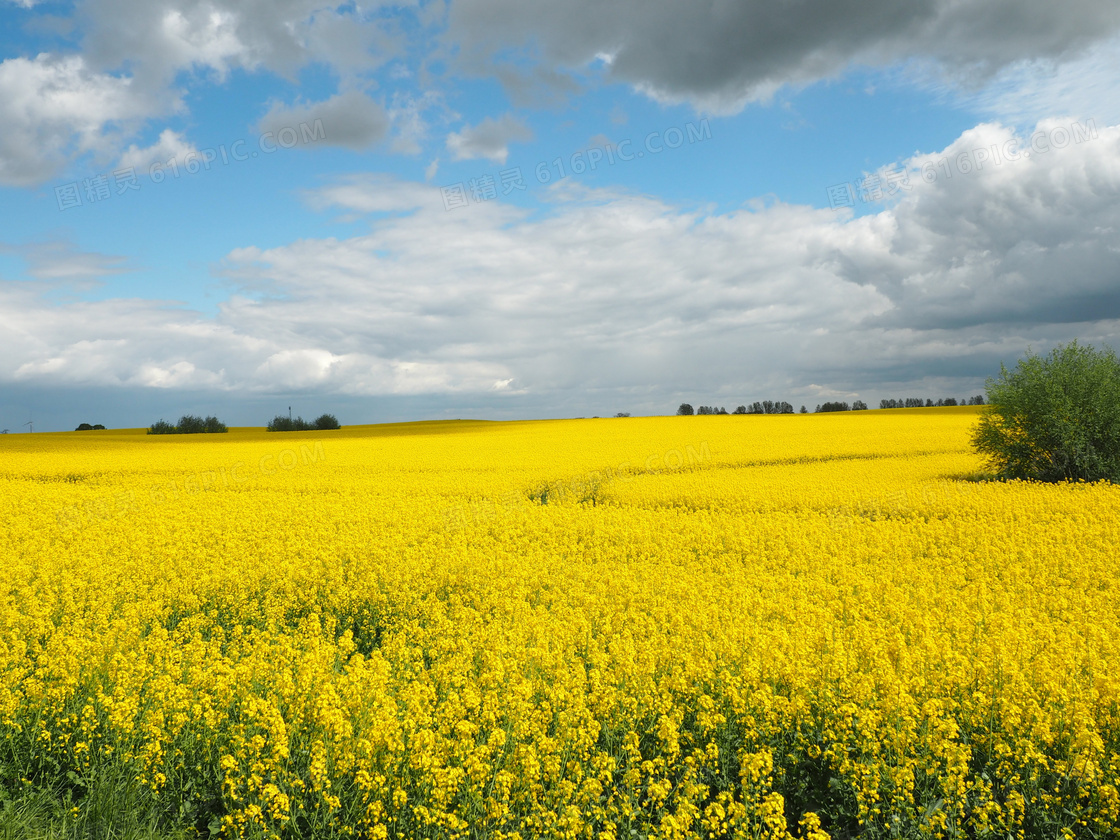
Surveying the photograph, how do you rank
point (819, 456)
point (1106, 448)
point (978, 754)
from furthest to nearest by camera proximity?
point (819, 456) → point (1106, 448) → point (978, 754)

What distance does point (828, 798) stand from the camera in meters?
→ 5.27

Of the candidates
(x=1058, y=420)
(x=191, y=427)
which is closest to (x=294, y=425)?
(x=191, y=427)

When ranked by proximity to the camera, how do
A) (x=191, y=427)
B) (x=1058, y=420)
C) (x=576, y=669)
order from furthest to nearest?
(x=191, y=427)
(x=1058, y=420)
(x=576, y=669)

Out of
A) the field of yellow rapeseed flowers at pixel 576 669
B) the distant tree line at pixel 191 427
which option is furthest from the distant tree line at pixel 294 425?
the field of yellow rapeseed flowers at pixel 576 669

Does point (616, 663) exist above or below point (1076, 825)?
above

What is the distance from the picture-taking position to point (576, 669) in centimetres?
645

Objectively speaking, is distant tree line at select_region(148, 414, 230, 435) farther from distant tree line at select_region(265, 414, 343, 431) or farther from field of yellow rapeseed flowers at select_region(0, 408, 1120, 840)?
field of yellow rapeseed flowers at select_region(0, 408, 1120, 840)

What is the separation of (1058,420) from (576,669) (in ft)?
79.7

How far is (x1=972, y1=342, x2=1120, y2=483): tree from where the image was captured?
889 inches

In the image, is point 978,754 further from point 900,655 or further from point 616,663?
point 616,663

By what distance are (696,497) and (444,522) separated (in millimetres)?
7885

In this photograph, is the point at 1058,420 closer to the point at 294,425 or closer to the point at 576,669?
the point at 576,669

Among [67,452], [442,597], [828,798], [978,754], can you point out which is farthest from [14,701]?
[67,452]

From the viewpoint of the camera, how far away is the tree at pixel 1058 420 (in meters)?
22.6
